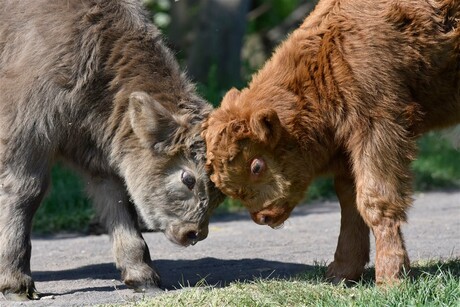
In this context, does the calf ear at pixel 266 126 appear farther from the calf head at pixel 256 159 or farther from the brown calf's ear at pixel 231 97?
the brown calf's ear at pixel 231 97

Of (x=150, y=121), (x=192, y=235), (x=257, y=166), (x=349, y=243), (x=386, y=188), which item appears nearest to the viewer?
(x=386, y=188)

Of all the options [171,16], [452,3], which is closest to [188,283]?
[452,3]

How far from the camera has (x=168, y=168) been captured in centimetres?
761

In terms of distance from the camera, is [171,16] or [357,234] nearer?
[357,234]

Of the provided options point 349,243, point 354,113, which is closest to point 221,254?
point 349,243

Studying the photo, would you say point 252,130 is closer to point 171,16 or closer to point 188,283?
point 188,283

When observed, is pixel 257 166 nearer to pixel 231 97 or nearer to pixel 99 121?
pixel 231 97

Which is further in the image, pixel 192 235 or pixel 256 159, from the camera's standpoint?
pixel 192 235

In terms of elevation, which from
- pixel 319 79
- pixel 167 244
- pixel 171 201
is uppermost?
pixel 319 79

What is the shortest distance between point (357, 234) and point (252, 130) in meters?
1.31

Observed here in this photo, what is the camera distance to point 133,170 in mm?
7617

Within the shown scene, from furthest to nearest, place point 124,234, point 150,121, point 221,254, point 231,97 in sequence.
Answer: point 221,254 → point 124,234 → point 150,121 → point 231,97

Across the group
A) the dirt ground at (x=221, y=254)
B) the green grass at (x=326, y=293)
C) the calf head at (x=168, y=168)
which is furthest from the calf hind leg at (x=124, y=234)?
the green grass at (x=326, y=293)

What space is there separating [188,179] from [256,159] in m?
0.95
